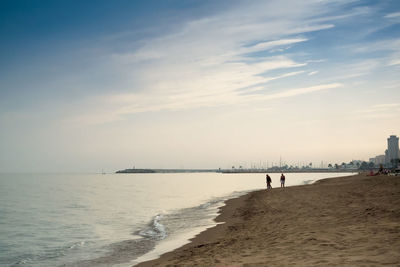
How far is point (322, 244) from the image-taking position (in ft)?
33.8

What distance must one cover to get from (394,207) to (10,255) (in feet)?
64.0

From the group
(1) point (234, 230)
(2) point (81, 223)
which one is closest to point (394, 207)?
(1) point (234, 230)

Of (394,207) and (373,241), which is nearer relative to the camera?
(373,241)

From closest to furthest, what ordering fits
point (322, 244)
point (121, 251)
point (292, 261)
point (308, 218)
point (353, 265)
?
point (353, 265), point (292, 261), point (322, 244), point (121, 251), point (308, 218)

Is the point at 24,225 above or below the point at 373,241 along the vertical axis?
below

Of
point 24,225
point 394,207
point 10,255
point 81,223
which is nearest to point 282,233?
point 394,207

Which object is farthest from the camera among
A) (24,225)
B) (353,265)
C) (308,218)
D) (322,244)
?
(24,225)

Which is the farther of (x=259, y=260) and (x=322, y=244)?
(x=322, y=244)

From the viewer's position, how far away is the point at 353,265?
767cm

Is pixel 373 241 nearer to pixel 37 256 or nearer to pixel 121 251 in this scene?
pixel 121 251

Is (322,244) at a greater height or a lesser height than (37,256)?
greater

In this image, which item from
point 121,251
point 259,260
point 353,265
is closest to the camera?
point 353,265

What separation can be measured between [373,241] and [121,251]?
11.0 meters

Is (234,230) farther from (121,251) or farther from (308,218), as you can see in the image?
(121,251)
